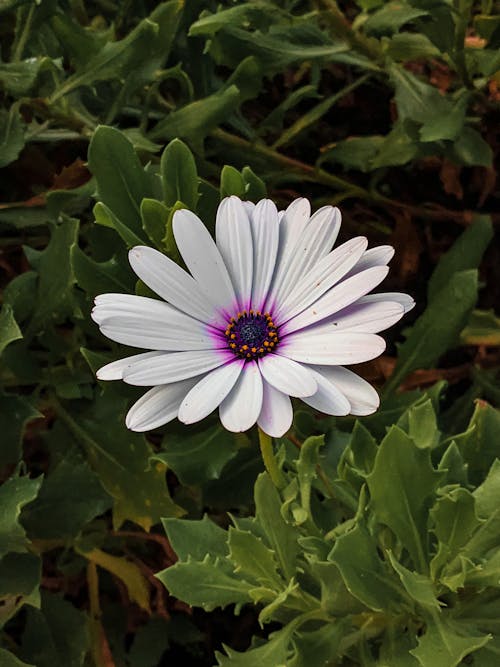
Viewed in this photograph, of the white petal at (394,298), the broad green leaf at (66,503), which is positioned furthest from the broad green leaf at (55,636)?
the white petal at (394,298)

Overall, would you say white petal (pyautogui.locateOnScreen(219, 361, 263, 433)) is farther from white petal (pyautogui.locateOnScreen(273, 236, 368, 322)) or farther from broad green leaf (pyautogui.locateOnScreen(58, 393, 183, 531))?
broad green leaf (pyautogui.locateOnScreen(58, 393, 183, 531))

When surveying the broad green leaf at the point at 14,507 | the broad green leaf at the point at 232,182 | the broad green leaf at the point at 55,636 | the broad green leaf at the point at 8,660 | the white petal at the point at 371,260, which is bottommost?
the broad green leaf at the point at 55,636

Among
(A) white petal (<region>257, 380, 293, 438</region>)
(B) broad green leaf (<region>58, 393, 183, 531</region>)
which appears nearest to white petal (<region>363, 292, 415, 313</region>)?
(A) white petal (<region>257, 380, 293, 438</region>)

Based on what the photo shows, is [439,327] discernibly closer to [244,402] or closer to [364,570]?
[364,570]

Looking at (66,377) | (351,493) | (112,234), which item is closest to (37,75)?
(112,234)

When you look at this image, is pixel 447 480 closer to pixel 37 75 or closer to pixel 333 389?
pixel 333 389

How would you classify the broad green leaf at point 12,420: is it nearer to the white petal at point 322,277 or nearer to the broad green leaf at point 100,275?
the broad green leaf at point 100,275
